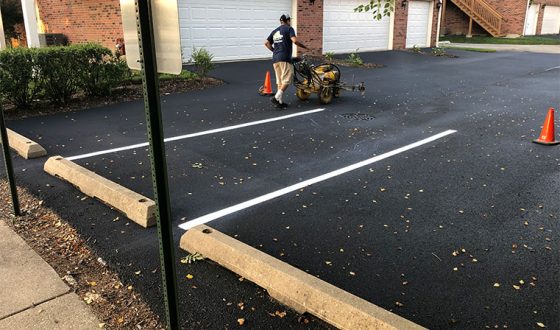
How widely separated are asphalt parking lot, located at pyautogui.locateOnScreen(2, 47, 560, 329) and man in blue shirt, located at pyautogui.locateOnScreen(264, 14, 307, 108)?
2.35 feet

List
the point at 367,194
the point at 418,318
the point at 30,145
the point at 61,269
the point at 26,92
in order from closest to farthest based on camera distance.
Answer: the point at 418,318 < the point at 61,269 < the point at 367,194 < the point at 30,145 < the point at 26,92

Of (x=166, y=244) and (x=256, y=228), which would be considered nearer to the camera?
(x=166, y=244)

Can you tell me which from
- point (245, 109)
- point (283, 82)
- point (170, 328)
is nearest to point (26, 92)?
point (245, 109)

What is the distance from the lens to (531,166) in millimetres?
6605

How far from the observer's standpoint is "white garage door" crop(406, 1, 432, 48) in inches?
1038

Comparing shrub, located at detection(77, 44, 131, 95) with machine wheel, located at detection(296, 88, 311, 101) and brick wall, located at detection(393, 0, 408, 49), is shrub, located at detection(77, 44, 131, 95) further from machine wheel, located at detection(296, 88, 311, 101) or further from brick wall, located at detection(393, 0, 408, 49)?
brick wall, located at detection(393, 0, 408, 49)

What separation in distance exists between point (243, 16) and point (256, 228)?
14.9 metres

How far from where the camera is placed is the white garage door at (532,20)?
38197 mm

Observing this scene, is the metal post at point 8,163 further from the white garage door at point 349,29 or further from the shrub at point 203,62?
the white garage door at point 349,29

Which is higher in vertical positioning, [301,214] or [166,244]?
[166,244]

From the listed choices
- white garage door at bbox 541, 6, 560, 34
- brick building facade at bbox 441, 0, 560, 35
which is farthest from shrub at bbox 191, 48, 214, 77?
white garage door at bbox 541, 6, 560, 34

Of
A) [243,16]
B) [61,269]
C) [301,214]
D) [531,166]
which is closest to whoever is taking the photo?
[61,269]

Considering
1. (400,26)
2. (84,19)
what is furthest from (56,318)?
(400,26)

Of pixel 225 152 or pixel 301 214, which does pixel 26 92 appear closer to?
pixel 225 152
